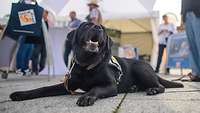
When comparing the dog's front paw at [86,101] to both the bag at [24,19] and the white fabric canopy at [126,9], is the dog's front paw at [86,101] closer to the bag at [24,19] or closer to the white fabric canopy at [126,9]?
the bag at [24,19]

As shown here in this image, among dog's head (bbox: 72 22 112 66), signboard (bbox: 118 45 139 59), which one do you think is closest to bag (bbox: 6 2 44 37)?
dog's head (bbox: 72 22 112 66)

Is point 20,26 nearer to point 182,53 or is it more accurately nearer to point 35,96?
point 35,96

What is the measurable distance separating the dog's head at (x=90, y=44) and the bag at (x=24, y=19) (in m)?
3.17

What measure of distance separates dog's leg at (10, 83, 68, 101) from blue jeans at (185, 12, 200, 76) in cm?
288

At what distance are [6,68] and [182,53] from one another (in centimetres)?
525

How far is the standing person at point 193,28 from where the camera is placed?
233 inches

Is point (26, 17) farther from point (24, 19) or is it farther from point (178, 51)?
point (178, 51)

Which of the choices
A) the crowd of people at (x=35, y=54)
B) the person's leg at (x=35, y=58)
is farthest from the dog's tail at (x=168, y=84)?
the person's leg at (x=35, y=58)

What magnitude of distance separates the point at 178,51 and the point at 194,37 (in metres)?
5.15

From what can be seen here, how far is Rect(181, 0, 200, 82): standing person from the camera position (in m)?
5.91

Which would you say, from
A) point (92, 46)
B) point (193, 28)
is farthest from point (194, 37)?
point (92, 46)

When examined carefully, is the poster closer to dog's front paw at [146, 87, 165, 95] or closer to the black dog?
the black dog

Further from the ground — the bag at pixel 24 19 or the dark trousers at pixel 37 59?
the bag at pixel 24 19

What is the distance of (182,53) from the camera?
35.8 ft
